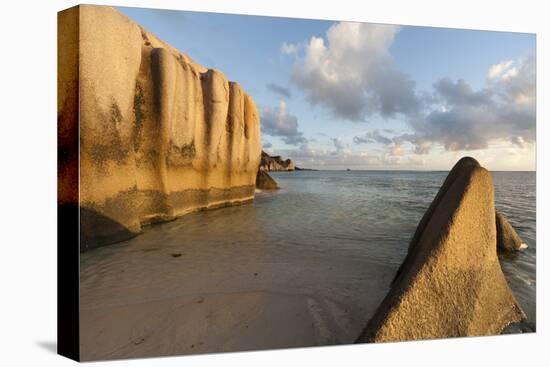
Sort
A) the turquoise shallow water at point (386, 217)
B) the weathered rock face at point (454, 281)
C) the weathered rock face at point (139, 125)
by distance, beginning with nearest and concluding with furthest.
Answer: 1. the weathered rock face at point (454, 281)
2. the weathered rock face at point (139, 125)
3. the turquoise shallow water at point (386, 217)

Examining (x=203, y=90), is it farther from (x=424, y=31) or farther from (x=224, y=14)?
(x=424, y=31)

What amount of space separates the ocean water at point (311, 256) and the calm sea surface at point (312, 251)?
1 centimetres

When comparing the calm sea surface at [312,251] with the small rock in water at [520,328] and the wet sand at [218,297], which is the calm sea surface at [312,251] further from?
the small rock in water at [520,328]

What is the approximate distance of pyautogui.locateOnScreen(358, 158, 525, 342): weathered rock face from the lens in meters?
2.87

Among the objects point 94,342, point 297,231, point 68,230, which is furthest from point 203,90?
point 94,342

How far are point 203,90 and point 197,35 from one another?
3573mm

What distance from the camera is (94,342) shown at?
2955mm

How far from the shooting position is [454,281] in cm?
302

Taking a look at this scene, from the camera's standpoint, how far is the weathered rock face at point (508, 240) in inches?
193

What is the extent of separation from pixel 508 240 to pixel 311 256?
8.75ft

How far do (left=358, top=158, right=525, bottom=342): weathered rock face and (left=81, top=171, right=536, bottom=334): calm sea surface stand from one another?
1.98 feet

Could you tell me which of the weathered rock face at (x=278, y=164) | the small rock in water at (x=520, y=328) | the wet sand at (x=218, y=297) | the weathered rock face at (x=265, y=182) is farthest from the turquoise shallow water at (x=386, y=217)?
the weathered rock face at (x=265, y=182)

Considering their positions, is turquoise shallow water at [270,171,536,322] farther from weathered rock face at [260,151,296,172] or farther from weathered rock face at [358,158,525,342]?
weathered rock face at [358,158,525,342]

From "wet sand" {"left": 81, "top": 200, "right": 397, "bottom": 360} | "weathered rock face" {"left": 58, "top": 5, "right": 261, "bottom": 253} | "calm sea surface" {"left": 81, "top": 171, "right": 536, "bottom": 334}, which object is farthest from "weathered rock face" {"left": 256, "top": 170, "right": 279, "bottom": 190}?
"wet sand" {"left": 81, "top": 200, "right": 397, "bottom": 360}
